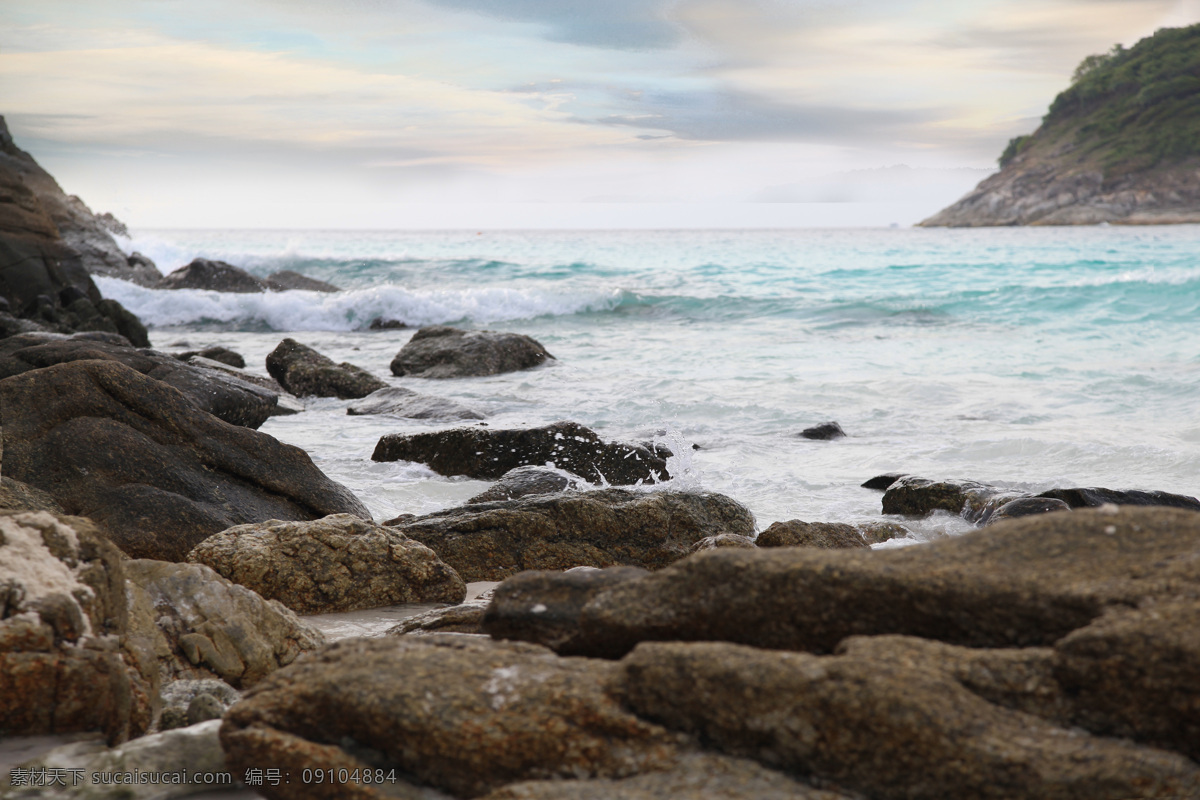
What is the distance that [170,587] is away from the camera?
10.00ft

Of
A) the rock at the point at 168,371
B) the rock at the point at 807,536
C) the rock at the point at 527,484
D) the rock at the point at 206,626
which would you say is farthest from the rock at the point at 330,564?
the rock at the point at 168,371

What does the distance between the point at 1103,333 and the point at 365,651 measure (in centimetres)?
1637

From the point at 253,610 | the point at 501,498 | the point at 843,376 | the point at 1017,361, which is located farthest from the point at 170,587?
the point at 1017,361

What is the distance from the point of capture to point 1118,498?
5.61 m

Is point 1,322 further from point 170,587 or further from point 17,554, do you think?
point 17,554

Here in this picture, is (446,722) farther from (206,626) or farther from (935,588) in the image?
(206,626)

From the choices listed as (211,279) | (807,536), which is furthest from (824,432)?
(211,279)

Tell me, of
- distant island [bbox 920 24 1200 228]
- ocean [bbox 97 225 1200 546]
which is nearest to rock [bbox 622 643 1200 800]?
ocean [bbox 97 225 1200 546]

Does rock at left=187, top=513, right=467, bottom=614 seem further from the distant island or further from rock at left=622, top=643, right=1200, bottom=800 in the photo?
the distant island

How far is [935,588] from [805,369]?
10.9m

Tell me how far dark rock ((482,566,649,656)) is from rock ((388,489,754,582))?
7.50ft

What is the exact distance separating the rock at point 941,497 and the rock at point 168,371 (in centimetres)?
491

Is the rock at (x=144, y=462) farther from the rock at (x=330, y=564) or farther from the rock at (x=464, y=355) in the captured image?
the rock at (x=464, y=355)

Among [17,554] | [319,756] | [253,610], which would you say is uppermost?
[17,554]
